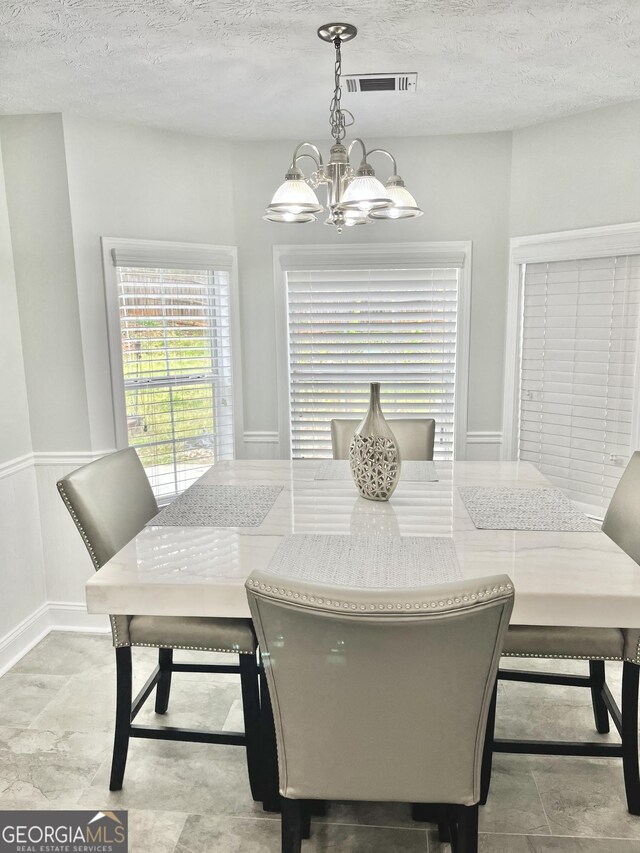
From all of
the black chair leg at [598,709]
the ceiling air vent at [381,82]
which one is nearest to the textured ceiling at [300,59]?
the ceiling air vent at [381,82]

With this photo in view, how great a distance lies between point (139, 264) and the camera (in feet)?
10.5

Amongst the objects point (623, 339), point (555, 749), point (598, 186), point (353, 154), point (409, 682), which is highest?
point (353, 154)

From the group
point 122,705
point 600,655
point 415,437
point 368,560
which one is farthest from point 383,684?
point 415,437

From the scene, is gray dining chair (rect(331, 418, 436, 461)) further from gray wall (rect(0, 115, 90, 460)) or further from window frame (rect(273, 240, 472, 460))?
gray wall (rect(0, 115, 90, 460))

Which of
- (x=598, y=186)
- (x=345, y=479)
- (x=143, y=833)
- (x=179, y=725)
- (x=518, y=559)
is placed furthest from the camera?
(x=598, y=186)

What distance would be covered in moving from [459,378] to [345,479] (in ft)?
4.55

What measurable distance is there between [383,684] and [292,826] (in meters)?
0.51

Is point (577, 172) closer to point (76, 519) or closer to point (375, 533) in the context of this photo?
point (375, 533)

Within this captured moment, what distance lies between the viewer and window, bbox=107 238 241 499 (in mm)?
3275

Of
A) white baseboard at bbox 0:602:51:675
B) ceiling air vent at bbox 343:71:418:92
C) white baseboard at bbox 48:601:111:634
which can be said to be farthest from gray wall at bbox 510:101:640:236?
white baseboard at bbox 0:602:51:675

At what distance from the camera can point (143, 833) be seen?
187 centimetres

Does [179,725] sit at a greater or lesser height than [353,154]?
lesser

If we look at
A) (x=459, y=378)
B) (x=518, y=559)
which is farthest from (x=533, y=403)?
(x=518, y=559)

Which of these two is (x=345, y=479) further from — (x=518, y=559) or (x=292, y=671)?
(x=292, y=671)
